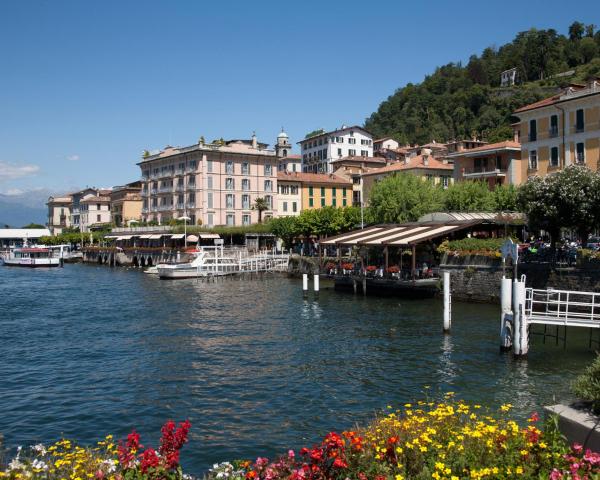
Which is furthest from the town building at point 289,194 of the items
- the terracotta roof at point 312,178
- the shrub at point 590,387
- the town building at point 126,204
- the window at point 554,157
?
the shrub at point 590,387

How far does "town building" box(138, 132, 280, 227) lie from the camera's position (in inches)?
3529

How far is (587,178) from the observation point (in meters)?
36.0

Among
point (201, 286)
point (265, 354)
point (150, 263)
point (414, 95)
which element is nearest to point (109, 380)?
point (265, 354)

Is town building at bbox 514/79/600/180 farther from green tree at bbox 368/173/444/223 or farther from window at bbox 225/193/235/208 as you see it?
window at bbox 225/193/235/208

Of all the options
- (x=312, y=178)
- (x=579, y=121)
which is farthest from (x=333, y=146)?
(x=579, y=121)

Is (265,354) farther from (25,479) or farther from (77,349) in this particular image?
(25,479)

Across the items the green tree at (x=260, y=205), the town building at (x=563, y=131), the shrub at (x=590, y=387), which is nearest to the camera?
the shrub at (x=590, y=387)

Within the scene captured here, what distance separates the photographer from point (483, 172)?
68.9m

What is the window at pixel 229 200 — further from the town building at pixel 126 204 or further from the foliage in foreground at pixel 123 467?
the foliage in foreground at pixel 123 467

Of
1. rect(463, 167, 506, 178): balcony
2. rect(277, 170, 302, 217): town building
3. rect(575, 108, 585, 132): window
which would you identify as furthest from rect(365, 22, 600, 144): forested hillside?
rect(575, 108, 585, 132): window

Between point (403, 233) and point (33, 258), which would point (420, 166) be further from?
point (33, 258)

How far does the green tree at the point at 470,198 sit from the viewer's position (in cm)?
5625

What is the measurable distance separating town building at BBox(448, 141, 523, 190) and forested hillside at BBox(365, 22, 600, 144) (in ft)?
159

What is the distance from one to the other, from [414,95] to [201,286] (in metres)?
123
